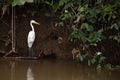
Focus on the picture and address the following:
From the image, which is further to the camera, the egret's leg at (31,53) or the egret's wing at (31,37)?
the egret's leg at (31,53)

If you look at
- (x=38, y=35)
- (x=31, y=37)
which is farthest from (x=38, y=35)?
(x=31, y=37)

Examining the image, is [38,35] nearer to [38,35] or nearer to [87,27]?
[38,35]

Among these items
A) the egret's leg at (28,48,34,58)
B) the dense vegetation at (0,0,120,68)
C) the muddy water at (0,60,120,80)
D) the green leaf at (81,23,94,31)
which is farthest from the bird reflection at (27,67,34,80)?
the green leaf at (81,23,94,31)

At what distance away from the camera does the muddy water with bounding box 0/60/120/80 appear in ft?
27.8

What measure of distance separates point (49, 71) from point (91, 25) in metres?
1.73

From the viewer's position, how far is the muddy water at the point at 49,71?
848cm

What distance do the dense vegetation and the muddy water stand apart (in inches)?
15.5

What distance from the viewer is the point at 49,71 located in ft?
29.6

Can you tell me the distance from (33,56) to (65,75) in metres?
1.95

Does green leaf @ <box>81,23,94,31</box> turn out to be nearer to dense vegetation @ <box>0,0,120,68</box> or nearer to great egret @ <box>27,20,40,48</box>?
dense vegetation @ <box>0,0,120,68</box>

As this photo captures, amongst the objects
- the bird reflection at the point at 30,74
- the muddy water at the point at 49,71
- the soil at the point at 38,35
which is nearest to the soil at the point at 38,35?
the soil at the point at 38,35

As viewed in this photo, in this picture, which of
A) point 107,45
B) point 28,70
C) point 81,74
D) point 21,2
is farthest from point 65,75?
point 21,2

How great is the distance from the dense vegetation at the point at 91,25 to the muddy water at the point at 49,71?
0.39 meters

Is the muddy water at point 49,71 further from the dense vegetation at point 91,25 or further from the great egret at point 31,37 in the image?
the great egret at point 31,37
